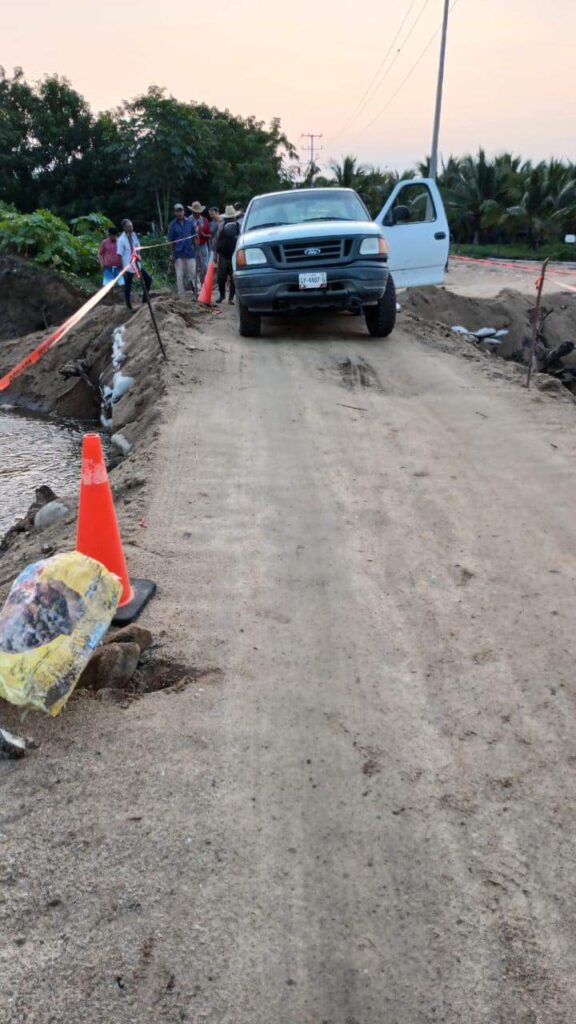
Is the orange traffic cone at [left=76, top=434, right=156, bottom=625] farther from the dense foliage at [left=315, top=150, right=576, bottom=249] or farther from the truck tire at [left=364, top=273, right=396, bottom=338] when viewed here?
the dense foliage at [left=315, top=150, right=576, bottom=249]

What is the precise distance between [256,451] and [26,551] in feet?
6.59

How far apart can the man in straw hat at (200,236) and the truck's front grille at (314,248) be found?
5715 millimetres

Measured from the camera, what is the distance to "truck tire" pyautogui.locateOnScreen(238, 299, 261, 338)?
34.4 feet

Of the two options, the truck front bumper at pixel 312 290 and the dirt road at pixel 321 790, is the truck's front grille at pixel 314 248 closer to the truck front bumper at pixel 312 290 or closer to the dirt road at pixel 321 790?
the truck front bumper at pixel 312 290

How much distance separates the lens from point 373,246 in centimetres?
983

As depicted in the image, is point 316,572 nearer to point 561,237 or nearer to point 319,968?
point 319,968

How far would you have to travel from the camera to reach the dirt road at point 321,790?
221 centimetres

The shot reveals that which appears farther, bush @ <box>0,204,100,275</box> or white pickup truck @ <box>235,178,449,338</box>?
bush @ <box>0,204,100,275</box>

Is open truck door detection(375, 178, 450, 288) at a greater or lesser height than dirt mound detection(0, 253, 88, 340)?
greater

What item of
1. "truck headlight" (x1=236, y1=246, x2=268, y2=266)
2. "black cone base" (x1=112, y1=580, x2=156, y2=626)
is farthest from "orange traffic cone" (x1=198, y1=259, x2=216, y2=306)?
"black cone base" (x1=112, y1=580, x2=156, y2=626)

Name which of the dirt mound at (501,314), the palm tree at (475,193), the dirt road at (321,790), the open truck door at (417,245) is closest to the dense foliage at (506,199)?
the palm tree at (475,193)

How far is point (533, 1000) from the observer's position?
2188mm

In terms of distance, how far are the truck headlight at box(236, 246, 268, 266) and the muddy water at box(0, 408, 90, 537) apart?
3.20m

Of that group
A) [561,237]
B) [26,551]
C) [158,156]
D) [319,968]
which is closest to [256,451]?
[26,551]
